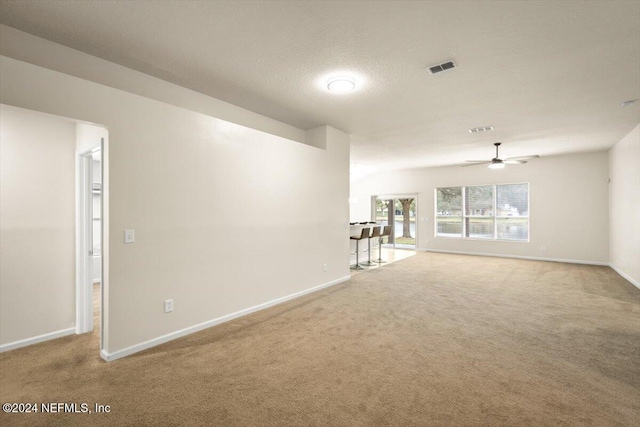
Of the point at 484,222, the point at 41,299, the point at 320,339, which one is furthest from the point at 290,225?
the point at 484,222

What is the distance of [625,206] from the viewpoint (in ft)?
18.2

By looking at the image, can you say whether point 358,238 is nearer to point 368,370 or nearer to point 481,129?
point 481,129

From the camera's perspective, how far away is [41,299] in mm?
3070

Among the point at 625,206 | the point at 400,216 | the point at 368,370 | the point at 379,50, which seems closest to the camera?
the point at 368,370

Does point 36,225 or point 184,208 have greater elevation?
point 184,208

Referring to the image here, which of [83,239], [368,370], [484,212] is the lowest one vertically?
[368,370]

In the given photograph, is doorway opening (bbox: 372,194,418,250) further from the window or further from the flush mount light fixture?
the flush mount light fixture

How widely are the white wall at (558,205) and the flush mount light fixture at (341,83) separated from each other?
6922 millimetres

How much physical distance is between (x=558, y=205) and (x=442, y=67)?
22.3 feet

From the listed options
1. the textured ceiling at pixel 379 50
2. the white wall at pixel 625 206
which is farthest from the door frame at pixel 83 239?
the white wall at pixel 625 206

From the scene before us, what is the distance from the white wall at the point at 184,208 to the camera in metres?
2.62

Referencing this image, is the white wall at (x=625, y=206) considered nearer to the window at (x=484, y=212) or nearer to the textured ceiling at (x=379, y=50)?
the textured ceiling at (x=379, y=50)

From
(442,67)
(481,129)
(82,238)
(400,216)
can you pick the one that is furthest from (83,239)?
(400,216)

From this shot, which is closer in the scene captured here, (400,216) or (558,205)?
(558,205)
